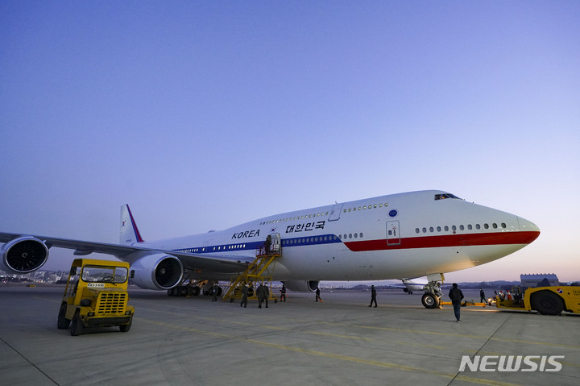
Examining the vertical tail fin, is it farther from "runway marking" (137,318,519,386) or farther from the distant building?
the distant building

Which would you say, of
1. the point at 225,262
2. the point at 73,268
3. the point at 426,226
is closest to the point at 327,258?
the point at 426,226

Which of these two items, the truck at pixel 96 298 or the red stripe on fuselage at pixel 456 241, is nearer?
the truck at pixel 96 298

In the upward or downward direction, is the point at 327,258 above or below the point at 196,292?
above

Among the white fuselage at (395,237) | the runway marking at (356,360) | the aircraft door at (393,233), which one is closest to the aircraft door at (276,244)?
the white fuselage at (395,237)

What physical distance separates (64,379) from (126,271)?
4802mm

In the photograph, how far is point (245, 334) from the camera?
7895mm

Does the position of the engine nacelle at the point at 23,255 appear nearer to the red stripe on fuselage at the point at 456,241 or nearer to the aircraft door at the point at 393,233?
the red stripe on fuselage at the point at 456,241

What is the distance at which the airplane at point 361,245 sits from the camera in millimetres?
13000

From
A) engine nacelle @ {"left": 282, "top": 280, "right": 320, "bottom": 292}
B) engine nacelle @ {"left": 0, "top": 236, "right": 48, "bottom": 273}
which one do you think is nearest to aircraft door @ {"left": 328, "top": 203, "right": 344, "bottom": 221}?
engine nacelle @ {"left": 282, "top": 280, "right": 320, "bottom": 292}

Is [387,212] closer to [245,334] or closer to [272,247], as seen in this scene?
[272,247]

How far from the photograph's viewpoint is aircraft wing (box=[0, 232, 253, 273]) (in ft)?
57.0

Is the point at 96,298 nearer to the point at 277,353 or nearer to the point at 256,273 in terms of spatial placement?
the point at 277,353

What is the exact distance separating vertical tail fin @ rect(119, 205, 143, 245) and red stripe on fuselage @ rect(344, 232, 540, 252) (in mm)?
25772

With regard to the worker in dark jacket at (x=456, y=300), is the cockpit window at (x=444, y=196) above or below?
above
